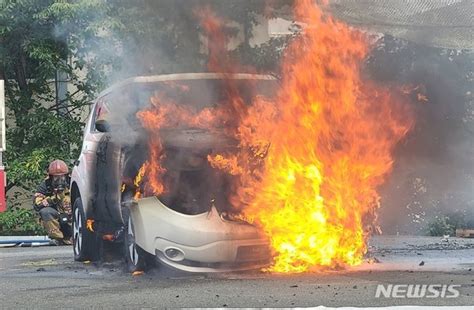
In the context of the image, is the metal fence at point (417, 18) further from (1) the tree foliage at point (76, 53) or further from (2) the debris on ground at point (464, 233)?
(2) the debris on ground at point (464, 233)

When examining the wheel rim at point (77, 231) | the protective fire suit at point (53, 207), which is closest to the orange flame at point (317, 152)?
the wheel rim at point (77, 231)

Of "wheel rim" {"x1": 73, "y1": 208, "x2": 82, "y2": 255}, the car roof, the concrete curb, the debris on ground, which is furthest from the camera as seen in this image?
the debris on ground

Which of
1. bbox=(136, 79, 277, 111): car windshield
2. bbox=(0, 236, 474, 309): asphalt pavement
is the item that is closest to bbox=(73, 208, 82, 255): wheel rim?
bbox=(0, 236, 474, 309): asphalt pavement

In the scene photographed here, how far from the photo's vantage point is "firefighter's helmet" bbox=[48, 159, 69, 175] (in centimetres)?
909

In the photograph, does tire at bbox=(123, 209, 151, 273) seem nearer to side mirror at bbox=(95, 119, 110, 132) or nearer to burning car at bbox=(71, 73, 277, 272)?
burning car at bbox=(71, 73, 277, 272)

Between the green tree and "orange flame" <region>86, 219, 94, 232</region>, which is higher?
the green tree

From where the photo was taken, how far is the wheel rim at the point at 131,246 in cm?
683

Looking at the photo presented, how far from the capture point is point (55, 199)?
358 inches

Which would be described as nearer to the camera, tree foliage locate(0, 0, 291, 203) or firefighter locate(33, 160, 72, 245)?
tree foliage locate(0, 0, 291, 203)

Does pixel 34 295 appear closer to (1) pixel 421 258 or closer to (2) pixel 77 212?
(2) pixel 77 212

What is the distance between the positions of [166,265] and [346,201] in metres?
1.75

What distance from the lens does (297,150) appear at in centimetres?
710

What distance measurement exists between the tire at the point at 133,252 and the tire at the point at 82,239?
0.84 m

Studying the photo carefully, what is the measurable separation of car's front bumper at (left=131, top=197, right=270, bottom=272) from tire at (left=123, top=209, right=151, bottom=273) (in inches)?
3.6
